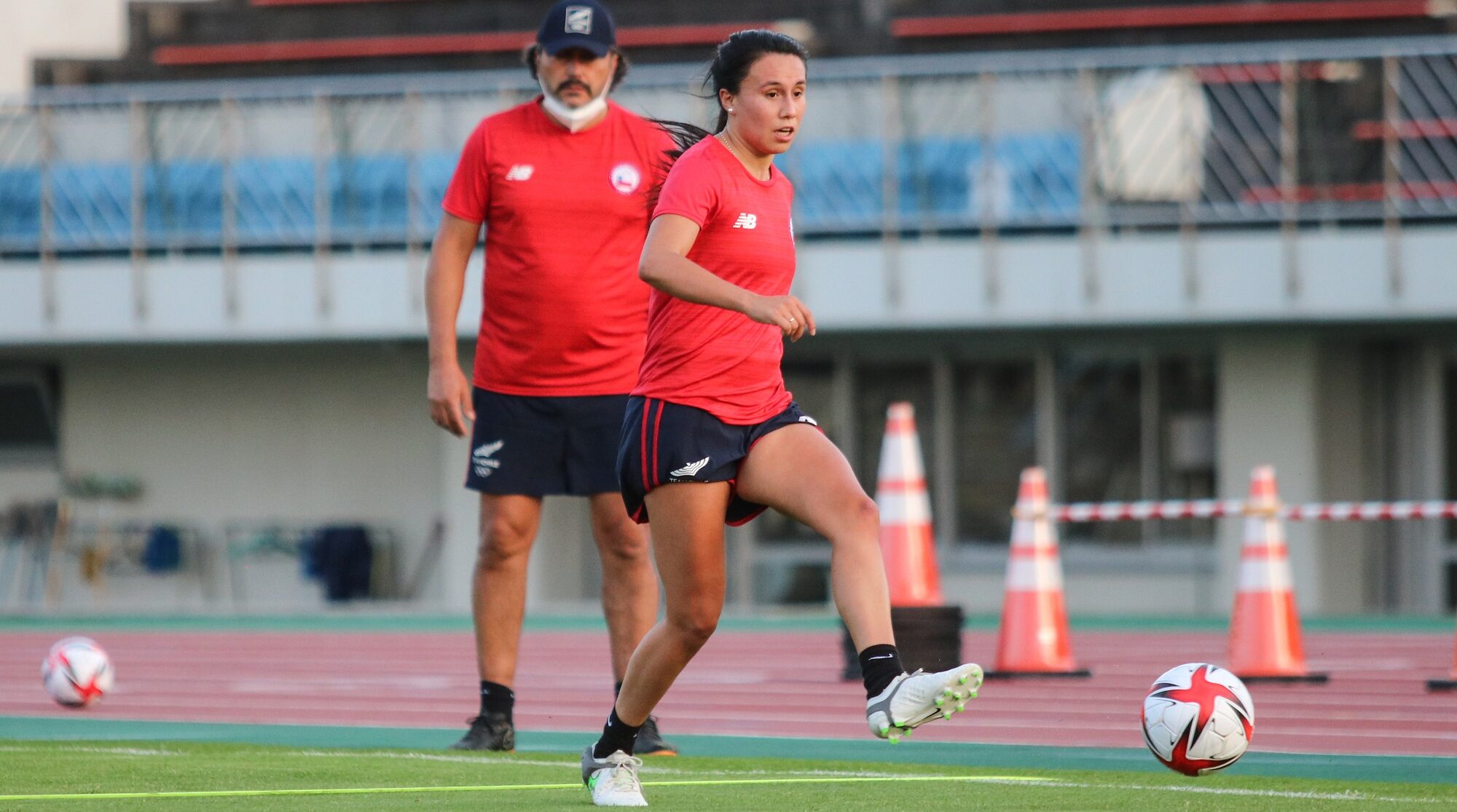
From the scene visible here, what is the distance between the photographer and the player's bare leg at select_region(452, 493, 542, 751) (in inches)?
266

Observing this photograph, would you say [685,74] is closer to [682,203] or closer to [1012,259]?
[1012,259]

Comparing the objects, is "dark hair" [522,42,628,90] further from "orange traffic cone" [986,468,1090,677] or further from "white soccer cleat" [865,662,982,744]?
"orange traffic cone" [986,468,1090,677]

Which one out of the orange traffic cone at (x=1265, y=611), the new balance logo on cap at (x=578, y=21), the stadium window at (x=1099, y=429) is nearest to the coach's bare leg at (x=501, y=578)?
the new balance logo on cap at (x=578, y=21)

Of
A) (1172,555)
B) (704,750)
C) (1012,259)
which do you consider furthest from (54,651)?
(1172,555)

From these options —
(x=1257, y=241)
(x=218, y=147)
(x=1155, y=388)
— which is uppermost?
(x=218, y=147)

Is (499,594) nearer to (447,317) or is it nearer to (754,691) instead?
(447,317)

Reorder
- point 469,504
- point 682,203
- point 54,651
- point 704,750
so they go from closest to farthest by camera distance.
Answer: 1. point 682,203
2. point 704,750
3. point 54,651
4. point 469,504

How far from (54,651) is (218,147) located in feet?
52.1

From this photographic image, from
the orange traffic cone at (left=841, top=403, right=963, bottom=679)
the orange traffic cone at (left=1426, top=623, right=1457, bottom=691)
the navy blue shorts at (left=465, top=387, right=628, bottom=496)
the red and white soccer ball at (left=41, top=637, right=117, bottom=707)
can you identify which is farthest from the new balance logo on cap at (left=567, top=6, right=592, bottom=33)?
the orange traffic cone at (left=1426, top=623, right=1457, bottom=691)

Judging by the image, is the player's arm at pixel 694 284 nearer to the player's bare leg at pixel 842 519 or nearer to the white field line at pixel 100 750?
the player's bare leg at pixel 842 519

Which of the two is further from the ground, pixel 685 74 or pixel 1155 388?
pixel 685 74

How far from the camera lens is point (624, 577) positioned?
6.72m

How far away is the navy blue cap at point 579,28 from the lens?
21.7ft

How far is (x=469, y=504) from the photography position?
23547 millimetres
